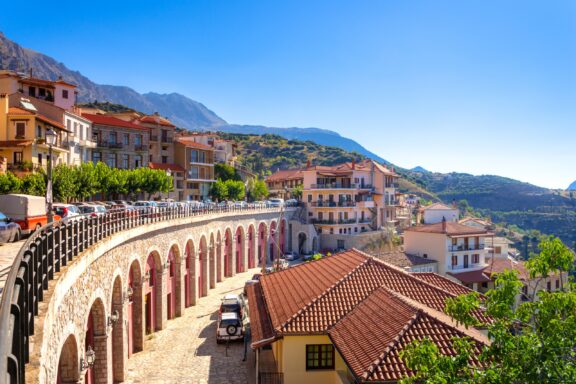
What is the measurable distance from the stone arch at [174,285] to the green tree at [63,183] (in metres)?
10.0

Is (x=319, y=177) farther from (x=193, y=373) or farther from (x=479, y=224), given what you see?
(x=193, y=373)

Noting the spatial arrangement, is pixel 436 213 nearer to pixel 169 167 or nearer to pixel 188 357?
pixel 169 167

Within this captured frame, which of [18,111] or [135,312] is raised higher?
[18,111]

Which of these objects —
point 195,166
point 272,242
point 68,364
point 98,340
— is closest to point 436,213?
point 272,242

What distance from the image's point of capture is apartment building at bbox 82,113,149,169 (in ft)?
173

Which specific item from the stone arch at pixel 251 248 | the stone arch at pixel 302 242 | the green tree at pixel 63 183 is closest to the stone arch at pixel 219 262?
the stone arch at pixel 251 248

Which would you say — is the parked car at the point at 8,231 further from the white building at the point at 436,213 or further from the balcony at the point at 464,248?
the white building at the point at 436,213

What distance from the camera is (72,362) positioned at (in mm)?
12898

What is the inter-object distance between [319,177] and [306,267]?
1699 inches

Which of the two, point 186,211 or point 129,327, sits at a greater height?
point 186,211

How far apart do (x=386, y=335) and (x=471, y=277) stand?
39.1 m

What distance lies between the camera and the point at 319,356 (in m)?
15.6

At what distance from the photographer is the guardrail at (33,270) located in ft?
11.7

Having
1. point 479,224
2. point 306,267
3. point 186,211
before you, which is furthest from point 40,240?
point 479,224
